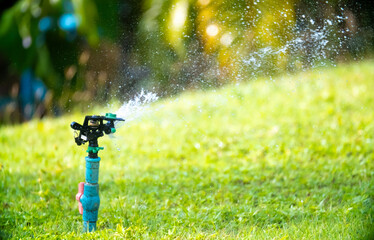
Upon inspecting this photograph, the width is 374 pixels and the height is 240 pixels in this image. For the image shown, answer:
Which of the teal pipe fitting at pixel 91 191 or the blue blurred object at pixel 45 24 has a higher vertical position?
the blue blurred object at pixel 45 24

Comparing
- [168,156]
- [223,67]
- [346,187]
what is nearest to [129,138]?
[168,156]

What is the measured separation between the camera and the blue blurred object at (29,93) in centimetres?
465

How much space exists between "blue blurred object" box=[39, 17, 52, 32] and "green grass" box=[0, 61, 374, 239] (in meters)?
0.95

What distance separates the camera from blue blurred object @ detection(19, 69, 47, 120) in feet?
15.3

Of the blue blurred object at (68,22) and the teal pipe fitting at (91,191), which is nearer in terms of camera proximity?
the teal pipe fitting at (91,191)

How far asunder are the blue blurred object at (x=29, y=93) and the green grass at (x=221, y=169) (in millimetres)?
321

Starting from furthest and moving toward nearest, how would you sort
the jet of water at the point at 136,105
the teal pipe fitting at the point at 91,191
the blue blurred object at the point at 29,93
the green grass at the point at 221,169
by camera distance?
the blue blurred object at the point at 29,93 → the jet of water at the point at 136,105 → the green grass at the point at 221,169 → the teal pipe fitting at the point at 91,191

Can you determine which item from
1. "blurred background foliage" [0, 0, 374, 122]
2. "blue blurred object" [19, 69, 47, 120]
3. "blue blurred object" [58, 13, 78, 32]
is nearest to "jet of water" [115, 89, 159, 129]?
"blurred background foliage" [0, 0, 374, 122]

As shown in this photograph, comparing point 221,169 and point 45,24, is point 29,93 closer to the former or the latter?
point 45,24

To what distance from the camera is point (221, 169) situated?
3.24m

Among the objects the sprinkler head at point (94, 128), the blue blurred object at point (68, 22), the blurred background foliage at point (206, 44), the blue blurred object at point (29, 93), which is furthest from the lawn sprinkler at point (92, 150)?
the blue blurred object at point (29, 93)

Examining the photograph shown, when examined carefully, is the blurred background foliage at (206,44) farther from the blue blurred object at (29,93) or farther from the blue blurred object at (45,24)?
the blue blurred object at (29,93)

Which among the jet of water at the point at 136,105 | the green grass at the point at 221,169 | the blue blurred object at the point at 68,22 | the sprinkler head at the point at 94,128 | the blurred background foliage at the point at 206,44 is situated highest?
the blue blurred object at the point at 68,22

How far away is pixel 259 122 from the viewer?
13.8 feet
